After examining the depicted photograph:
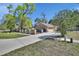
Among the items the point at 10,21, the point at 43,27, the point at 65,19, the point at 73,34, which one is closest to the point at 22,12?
the point at 10,21

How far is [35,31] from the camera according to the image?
2.83 m

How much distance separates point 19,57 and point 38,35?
12.8 inches

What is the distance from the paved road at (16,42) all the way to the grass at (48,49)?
Result: 0.04 metres

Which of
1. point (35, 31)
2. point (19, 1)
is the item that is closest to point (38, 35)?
point (35, 31)

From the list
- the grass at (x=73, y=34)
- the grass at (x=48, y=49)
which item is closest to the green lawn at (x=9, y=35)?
the grass at (x=48, y=49)

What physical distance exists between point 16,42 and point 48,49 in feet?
1.15

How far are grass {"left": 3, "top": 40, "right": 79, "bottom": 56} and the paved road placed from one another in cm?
4

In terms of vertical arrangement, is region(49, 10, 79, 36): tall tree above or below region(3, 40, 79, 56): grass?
above

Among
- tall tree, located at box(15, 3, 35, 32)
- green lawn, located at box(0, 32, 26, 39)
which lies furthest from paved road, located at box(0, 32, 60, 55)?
tall tree, located at box(15, 3, 35, 32)

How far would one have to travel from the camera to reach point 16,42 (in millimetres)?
2797

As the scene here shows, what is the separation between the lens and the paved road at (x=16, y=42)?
108 inches

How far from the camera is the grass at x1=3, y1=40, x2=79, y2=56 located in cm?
273

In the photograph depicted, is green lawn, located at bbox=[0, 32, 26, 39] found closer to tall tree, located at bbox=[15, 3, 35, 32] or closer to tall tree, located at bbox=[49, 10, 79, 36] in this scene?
tall tree, located at bbox=[15, 3, 35, 32]

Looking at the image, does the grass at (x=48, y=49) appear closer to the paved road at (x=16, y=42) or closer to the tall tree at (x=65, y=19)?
the paved road at (x=16, y=42)
